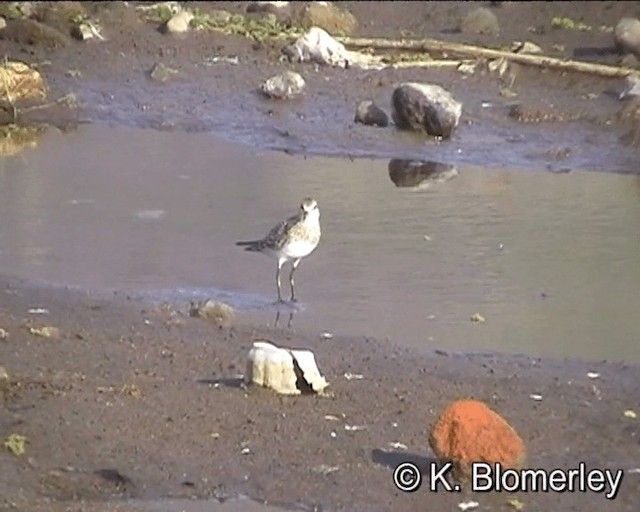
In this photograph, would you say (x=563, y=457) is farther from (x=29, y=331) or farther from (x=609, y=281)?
(x=609, y=281)

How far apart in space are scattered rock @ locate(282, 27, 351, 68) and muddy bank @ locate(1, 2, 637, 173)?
0.18 metres

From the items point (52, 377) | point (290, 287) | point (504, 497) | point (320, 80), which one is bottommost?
point (504, 497)

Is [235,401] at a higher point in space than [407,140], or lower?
lower

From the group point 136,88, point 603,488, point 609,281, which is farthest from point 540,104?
point 603,488

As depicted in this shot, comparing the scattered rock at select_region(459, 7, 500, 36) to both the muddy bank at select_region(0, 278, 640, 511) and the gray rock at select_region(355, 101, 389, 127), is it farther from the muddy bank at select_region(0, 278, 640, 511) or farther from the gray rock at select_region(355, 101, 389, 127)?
the muddy bank at select_region(0, 278, 640, 511)

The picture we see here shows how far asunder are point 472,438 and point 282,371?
1.53 m

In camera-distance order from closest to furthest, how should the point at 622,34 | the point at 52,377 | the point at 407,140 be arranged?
1. the point at 52,377
2. the point at 407,140
3. the point at 622,34

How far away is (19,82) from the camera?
747 inches

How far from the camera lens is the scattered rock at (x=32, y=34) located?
835 inches

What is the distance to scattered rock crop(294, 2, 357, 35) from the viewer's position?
74.5 ft

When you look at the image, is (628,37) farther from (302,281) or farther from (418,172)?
(302,281)

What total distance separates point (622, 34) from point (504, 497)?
14132 mm

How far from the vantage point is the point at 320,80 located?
65.6ft

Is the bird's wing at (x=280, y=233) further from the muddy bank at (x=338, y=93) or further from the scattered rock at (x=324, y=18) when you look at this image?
the scattered rock at (x=324, y=18)
